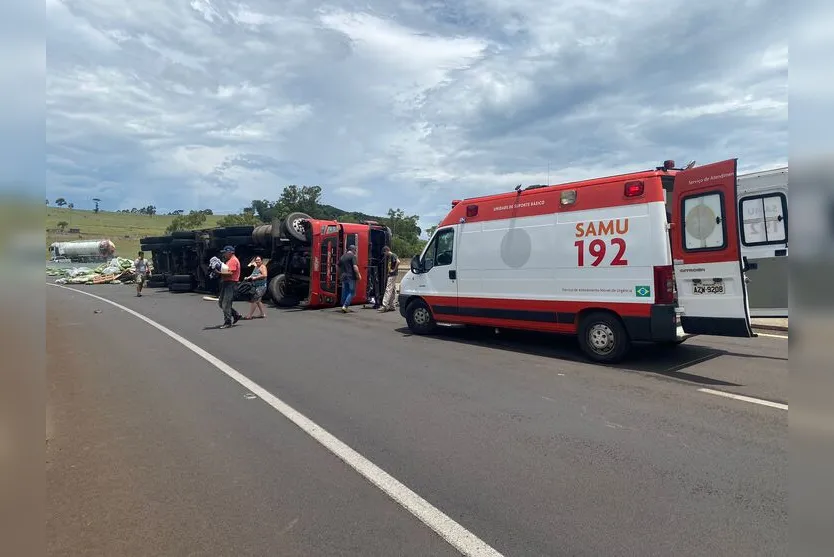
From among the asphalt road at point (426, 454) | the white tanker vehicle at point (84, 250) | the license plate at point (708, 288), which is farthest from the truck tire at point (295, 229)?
the white tanker vehicle at point (84, 250)

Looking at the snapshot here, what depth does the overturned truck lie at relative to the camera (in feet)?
50.8

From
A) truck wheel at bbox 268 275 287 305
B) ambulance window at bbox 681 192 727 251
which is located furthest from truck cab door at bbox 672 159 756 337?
truck wheel at bbox 268 275 287 305

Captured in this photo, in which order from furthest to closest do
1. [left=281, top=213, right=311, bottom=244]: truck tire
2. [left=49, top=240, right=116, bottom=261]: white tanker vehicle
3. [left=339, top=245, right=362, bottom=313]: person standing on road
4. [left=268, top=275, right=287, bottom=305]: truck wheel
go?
1. [left=49, top=240, right=116, bottom=261]: white tanker vehicle
2. [left=268, top=275, right=287, bottom=305]: truck wheel
3. [left=281, top=213, right=311, bottom=244]: truck tire
4. [left=339, top=245, right=362, bottom=313]: person standing on road

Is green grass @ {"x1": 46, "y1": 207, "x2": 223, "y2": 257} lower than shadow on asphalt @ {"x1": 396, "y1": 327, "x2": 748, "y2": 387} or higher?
higher

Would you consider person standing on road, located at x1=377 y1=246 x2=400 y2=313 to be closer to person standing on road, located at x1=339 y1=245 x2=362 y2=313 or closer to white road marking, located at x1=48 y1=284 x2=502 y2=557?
person standing on road, located at x1=339 y1=245 x2=362 y2=313

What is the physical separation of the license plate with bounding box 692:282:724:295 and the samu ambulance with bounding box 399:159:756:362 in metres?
0.01

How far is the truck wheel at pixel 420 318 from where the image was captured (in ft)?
34.9

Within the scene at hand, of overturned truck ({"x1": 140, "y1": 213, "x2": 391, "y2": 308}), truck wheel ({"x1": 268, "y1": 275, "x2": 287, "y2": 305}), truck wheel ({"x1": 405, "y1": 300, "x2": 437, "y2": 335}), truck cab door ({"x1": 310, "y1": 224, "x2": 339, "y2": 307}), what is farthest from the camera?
truck wheel ({"x1": 268, "y1": 275, "x2": 287, "y2": 305})

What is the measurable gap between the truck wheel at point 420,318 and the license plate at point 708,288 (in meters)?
4.92

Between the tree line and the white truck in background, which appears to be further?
the tree line

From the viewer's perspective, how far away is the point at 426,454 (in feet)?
14.3

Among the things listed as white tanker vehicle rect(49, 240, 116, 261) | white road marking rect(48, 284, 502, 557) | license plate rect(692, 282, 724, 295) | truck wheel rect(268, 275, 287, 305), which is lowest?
white road marking rect(48, 284, 502, 557)
